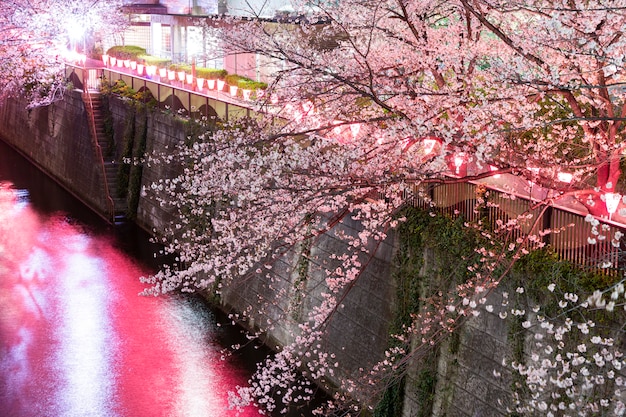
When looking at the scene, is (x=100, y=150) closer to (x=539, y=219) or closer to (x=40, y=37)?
(x=40, y=37)

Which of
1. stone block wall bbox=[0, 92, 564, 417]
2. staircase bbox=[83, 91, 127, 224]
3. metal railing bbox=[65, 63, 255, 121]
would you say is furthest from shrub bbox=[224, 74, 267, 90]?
staircase bbox=[83, 91, 127, 224]

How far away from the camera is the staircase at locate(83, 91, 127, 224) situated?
26.9 metres

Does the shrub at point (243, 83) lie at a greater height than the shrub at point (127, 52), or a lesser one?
greater

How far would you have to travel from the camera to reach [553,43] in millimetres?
10617

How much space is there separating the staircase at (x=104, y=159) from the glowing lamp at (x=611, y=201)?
719 inches

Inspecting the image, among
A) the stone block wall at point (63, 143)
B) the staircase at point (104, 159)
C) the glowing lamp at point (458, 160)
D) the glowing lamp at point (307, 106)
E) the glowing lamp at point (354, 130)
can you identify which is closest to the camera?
the glowing lamp at point (458, 160)

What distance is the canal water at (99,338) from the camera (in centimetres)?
1491

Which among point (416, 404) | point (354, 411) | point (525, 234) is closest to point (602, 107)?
point (525, 234)

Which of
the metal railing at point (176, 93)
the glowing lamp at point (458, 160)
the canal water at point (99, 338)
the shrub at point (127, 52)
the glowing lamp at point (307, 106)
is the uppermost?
the glowing lamp at point (307, 106)

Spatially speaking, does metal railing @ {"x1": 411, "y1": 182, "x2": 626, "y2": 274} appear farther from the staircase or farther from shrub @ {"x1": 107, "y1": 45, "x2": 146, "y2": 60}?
shrub @ {"x1": 107, "y1": 45, "x2": 146, "y2": 60}

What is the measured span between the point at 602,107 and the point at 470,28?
9.93ft

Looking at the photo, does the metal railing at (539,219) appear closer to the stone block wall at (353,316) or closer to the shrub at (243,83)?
the stone block wall at (353,316)

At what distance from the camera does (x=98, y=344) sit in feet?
57.0

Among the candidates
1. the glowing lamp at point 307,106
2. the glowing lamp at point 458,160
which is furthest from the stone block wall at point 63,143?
the glowing lamp at point 458,160
